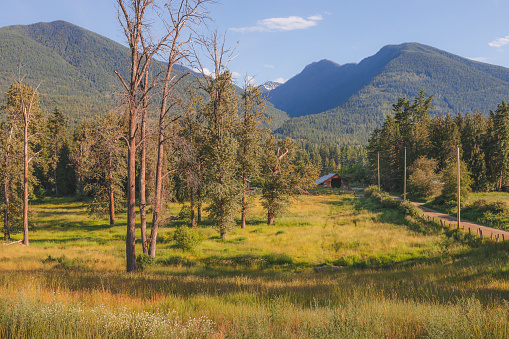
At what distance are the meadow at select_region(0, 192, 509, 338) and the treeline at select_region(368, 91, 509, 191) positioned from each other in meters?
34.0

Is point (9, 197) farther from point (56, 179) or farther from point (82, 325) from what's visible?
point (56, 179)

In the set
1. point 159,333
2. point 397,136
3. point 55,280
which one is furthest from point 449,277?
point 397,136

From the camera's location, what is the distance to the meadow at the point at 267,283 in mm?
4191

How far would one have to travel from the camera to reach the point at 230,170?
2480 cm

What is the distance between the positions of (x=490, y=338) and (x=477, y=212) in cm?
3610

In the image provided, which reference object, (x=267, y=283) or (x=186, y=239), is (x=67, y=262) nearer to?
(x=186, y=239)

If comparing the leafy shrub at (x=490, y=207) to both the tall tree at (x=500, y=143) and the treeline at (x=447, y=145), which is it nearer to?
the treeline at (x=447, y=145)

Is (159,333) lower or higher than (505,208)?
higher

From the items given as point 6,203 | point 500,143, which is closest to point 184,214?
point 6,203

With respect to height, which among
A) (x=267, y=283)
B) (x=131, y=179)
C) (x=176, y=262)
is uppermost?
(x=131, y=179)

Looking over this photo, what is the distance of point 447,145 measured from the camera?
64.5m

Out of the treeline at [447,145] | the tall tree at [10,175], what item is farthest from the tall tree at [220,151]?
the treeline at [447,145]

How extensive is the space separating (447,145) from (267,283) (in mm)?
71133

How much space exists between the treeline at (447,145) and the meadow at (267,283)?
112 ft
